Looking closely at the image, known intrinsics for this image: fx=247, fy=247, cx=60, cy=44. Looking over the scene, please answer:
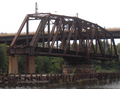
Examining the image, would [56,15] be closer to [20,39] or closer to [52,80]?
[52,80]

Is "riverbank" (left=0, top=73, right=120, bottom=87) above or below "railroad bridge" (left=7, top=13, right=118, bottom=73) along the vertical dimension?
below

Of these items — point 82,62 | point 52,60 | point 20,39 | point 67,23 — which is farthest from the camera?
point 52,60

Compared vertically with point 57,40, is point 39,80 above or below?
below

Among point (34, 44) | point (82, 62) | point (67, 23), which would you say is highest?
point (67, 23)

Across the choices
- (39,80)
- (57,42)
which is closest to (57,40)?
(57,42)

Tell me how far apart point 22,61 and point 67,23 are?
37657mm

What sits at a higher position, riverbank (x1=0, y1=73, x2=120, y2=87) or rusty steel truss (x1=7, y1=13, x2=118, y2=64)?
rusty steel truss (x1=7, y1=13, x2=118, y2=64)

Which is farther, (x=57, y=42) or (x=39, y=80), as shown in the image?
(x=57, y=42)

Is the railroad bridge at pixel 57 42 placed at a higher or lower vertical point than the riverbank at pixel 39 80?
higher

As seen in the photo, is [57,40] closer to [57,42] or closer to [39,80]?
[57,42]

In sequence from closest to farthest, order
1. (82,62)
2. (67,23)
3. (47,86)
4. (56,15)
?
(47,86) → (56,15) → (67,23) → (82,62)

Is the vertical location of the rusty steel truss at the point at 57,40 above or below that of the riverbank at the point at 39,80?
above

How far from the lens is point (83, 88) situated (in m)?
44.1

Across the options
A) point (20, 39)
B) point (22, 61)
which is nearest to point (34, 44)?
point (20, 39)
